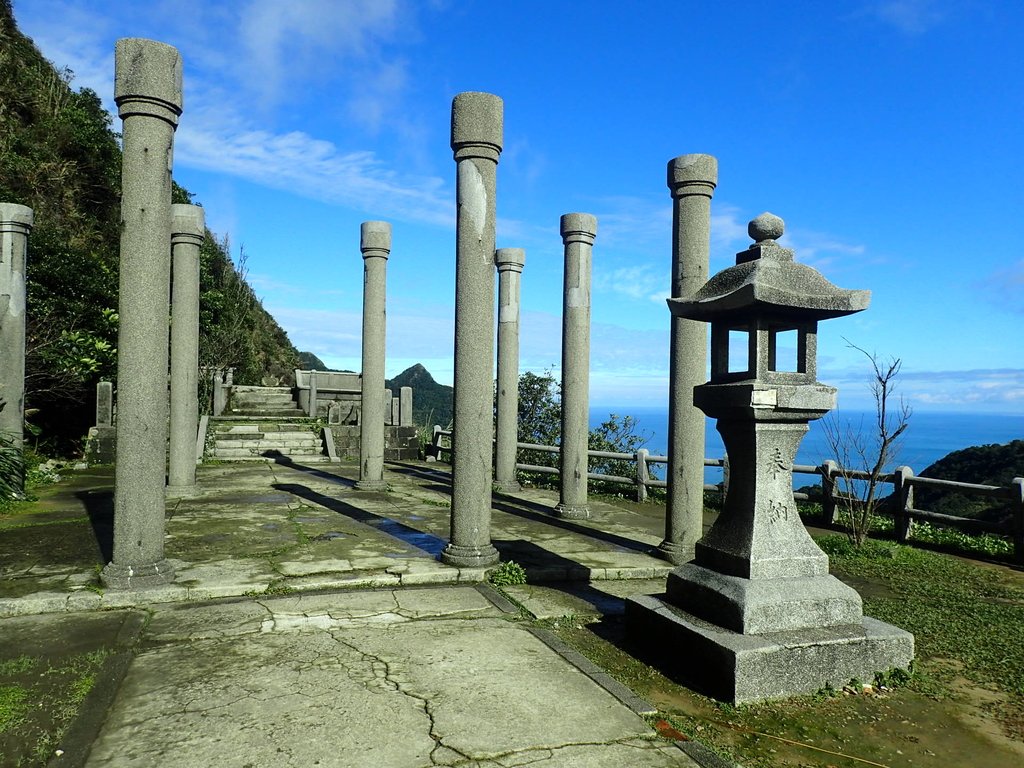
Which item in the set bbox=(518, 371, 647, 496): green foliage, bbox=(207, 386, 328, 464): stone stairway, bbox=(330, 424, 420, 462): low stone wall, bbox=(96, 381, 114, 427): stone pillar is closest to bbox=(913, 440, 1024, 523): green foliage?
bbox=(518, 371, 647, 496): green foliage

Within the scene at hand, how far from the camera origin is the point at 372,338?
38.3ft

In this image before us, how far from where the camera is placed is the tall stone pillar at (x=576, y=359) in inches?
377

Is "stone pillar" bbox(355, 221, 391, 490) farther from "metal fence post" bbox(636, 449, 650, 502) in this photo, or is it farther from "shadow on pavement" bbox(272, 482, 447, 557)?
"metal fence post" bbox(636, 449, 650, 502)

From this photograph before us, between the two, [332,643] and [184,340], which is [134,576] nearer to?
[332,643]

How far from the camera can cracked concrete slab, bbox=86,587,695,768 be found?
3115mm

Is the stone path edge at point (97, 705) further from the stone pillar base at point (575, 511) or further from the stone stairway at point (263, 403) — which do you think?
the stone stairway at point (263, 403)

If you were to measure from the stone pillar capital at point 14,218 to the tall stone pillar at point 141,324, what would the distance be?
5.83 m

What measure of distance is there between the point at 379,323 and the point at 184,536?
519cm

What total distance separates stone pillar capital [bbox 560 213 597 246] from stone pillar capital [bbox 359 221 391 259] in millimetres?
3492

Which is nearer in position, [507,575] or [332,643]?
[332,643]

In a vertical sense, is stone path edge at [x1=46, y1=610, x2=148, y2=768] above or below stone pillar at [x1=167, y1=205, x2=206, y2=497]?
below

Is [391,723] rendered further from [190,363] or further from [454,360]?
[190,363]

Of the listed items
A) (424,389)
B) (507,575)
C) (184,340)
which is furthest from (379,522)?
(424,389)

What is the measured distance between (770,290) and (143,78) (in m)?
5.15
